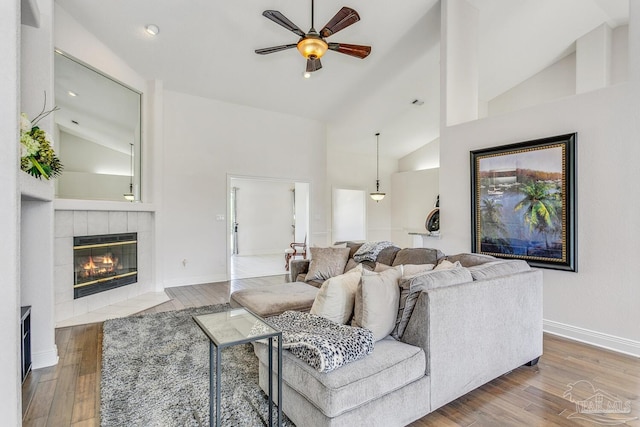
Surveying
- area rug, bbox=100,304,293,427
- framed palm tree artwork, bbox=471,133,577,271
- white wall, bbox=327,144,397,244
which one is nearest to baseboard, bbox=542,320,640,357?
framed palm tree artwork, bbox=471,133,577,271

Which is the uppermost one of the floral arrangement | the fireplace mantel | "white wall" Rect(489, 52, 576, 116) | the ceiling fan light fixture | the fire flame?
"white wall" Rect(489, 52, 576, 116)

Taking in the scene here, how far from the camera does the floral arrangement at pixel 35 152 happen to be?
2.19m

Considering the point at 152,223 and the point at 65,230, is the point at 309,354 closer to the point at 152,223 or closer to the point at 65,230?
the point at 65,230

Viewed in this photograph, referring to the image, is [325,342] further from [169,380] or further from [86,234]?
[86,234]

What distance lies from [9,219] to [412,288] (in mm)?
2062

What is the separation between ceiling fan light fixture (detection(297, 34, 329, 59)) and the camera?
3.28 m

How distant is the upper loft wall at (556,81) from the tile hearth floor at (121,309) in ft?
24.0

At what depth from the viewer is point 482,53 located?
575 cm

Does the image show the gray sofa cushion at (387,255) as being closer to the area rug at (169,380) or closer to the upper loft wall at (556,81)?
the area rug at (169,380)

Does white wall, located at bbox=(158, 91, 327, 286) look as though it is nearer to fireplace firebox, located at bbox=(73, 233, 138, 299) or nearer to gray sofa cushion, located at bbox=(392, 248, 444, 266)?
fireplace firebox, located at bbox=(73, 233, 138, 299)

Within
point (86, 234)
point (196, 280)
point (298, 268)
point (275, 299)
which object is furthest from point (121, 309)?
point (275, 299)

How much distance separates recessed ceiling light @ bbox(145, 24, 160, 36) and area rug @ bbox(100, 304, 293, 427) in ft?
12.1

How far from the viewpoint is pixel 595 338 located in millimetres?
3191

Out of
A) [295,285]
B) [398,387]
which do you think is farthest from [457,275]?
[295,285]
